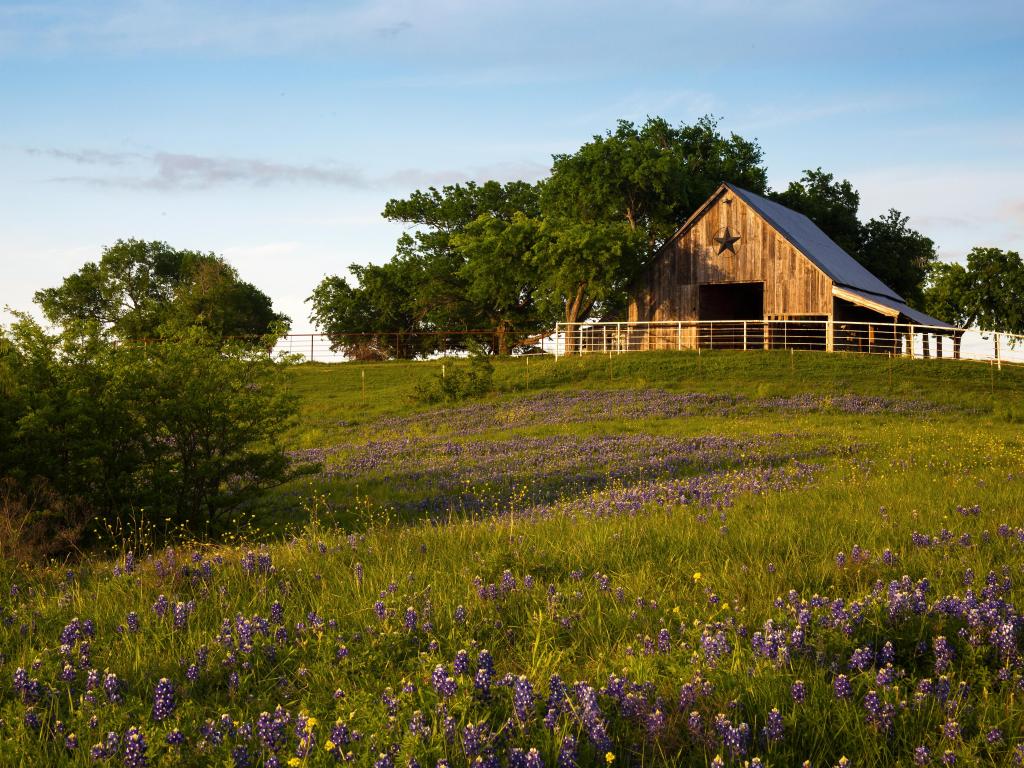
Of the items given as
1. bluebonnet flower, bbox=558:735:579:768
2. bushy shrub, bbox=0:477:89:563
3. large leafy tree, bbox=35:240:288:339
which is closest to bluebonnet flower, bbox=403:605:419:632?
bluebonnet flower, bbox=558:735:579:768

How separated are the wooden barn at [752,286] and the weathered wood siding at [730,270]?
51mm

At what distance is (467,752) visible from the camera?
12.4 ft

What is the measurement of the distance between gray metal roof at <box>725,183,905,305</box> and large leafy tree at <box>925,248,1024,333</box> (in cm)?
2190

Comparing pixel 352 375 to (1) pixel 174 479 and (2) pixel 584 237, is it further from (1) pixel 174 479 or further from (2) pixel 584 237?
(1) pixel 174 479

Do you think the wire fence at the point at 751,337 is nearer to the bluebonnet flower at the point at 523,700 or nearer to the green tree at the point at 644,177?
the green tree at the point at 644,177

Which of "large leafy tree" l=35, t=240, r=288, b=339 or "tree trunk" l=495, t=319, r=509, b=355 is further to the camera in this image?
"large leafy tree" l=35, t=240, r=288, b=339

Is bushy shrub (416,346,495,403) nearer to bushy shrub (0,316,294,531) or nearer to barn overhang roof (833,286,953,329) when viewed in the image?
barn overhang roof (833,286,953,329)

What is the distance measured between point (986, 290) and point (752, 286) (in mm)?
31563

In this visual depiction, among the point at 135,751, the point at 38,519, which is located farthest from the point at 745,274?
the point at 135,751

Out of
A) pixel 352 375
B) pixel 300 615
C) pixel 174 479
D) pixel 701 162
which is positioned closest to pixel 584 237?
pixel 352 375

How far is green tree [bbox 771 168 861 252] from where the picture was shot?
6325 centimetres

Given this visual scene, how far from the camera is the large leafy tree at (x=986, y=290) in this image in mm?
69062

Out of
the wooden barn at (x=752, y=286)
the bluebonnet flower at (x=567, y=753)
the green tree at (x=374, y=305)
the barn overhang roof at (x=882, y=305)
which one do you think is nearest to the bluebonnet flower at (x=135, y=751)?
the bluebonnet flower at (x=567, y=753)

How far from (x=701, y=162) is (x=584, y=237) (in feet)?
62.0
